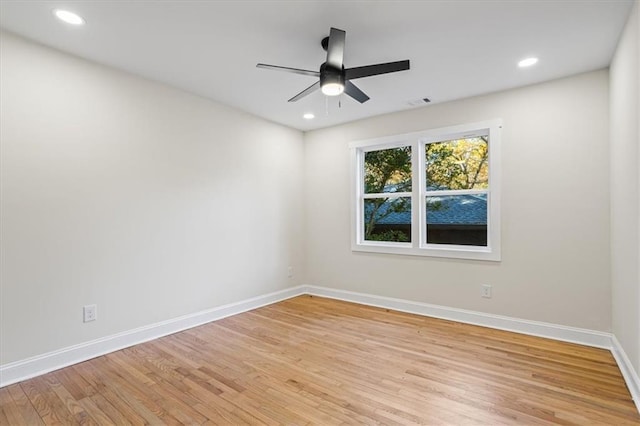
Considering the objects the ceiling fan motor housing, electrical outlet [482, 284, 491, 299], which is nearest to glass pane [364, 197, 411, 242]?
electrical outlet [482, 284, 491, 299]

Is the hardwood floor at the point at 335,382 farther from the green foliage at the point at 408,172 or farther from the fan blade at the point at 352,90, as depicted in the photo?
the fan blade at the point at 352,90

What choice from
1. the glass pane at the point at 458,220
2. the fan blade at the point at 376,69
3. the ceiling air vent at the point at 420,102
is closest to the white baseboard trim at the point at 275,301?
the glass pane at the point at 458,220

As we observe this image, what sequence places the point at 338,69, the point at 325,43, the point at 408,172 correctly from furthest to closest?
1. the point at 408,172
2. the point at 325,43
3. the point at 338,69

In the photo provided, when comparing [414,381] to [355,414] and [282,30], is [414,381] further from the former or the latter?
[282,30]

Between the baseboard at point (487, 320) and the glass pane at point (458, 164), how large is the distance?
141 cm

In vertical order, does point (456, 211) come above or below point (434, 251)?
above

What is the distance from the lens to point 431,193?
12.9ft

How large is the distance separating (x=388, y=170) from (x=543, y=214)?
1819 mm

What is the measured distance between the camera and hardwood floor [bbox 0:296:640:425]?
1.92 m

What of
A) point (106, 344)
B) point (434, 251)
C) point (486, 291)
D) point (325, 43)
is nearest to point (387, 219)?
point (434, 251)

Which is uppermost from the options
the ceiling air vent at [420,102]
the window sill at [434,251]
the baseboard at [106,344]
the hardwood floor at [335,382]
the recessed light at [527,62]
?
the recessed light at [527,62]

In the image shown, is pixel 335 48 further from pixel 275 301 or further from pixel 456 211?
pixel 275 301

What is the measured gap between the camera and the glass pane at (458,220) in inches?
Result: 143

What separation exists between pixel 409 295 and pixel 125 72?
382 centimetres
